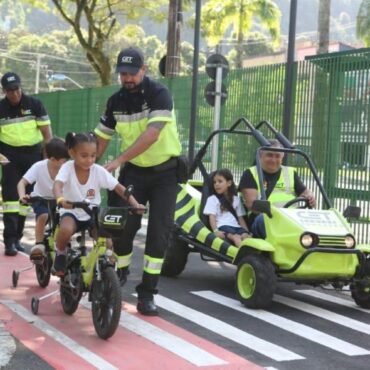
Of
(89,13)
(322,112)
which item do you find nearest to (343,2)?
(89,13)

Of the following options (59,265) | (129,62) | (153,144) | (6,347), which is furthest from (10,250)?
(6,347)

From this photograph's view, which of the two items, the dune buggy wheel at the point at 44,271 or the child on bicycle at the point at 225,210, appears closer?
the dune buggy wheel at the point at 44,271

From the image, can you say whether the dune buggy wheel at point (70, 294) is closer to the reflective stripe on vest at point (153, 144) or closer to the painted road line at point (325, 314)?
the reflective stripe on vest at point (153, 144)

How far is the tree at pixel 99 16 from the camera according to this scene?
2039 cm

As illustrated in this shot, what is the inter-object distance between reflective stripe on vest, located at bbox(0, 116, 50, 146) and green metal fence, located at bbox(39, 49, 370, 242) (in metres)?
3.46

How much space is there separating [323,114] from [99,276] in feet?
18.4

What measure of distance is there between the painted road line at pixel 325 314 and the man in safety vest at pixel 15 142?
138 inches

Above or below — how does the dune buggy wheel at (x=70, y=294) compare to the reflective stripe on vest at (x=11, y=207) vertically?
below

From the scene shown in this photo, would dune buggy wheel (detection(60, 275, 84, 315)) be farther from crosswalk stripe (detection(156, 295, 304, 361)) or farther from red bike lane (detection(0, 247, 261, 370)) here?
→ crosswalk stripe (detection(156, 295, 304, 361))

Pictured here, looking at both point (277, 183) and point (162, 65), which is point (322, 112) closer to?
point (277, 183)

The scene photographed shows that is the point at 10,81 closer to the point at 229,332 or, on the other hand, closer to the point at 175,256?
the point at 175,256

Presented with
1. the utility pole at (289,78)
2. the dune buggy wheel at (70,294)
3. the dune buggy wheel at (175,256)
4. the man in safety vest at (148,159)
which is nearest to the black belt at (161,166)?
the man in safety vest at (148,159)

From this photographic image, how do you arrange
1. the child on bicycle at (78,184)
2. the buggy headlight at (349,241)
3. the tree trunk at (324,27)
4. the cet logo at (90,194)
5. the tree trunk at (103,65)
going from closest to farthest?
the child on bicycle at (78,184) → the cet logo at (90,194) → the buggy headlight at (349,241) → the tree trunk at (103,65) → the tree trunk at (324,27)

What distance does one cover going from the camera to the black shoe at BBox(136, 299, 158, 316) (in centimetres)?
601
